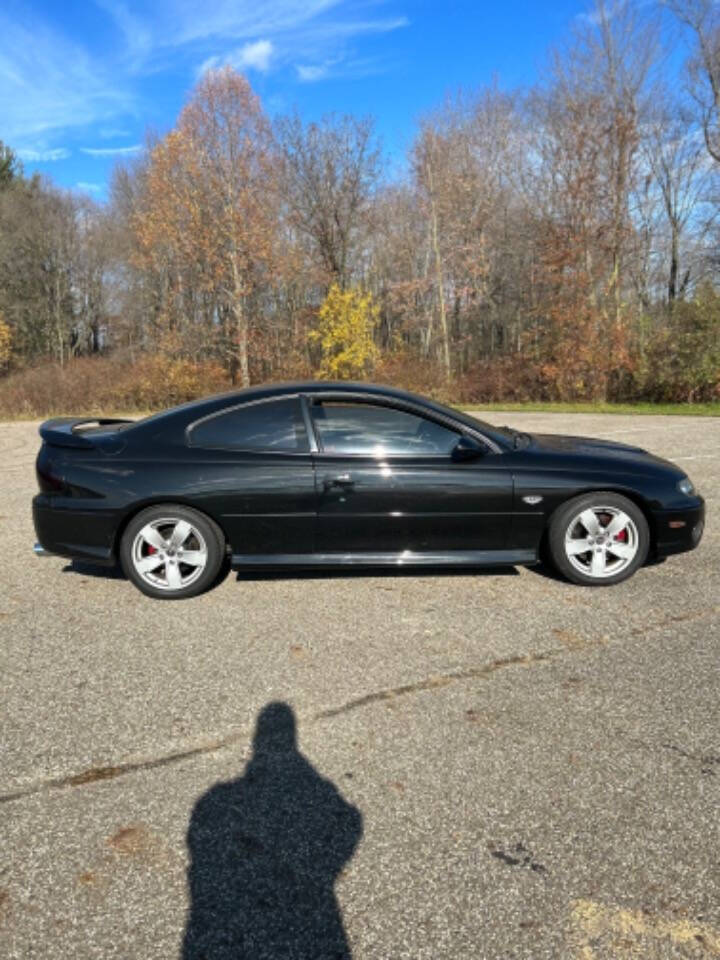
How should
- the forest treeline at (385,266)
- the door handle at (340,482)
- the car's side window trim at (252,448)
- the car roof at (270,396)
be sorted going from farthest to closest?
the forest treeline at (385,266) < the car roof at (270,396) < the car's side window trim at (252,448) < the door handle at (340,482)

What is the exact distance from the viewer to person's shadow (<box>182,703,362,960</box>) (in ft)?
6.08

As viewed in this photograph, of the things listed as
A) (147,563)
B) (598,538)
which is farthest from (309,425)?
(598,538)

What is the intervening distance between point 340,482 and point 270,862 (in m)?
2.60

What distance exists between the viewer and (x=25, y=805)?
2428 mm

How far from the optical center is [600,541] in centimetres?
460

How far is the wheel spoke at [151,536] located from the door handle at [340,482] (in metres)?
1.18

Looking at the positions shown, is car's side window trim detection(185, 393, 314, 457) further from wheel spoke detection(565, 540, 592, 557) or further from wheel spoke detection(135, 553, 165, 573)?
wheel spoke detection(565, 540, 592, 557)

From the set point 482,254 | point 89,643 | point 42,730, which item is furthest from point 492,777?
point 482,254

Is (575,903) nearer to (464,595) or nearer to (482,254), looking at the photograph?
(464,595)

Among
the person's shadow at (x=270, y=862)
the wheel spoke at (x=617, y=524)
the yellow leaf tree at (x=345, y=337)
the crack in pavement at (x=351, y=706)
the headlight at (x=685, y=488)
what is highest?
the yellow leaf tree at (x=345, y=337)

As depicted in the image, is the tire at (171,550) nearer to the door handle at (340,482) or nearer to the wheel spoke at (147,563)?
the wheel spoke at (147,563)

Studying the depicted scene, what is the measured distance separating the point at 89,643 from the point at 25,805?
1482 mm

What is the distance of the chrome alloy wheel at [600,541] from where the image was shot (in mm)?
4574

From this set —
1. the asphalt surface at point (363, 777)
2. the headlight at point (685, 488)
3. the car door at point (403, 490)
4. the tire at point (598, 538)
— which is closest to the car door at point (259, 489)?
the car door at point (403, 490)
